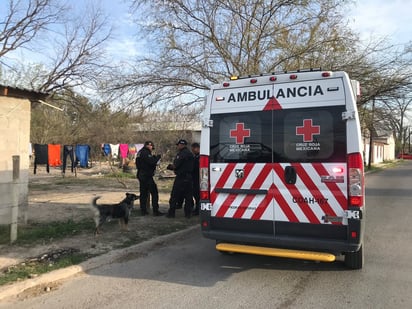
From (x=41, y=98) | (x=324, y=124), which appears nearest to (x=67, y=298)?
(x=324, y=124)

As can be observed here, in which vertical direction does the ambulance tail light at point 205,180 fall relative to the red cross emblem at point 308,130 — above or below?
below

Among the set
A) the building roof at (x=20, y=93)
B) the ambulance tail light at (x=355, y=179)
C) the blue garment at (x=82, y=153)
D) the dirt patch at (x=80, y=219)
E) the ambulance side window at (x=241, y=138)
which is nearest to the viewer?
the ambulance tail light at (x=355, y=179)

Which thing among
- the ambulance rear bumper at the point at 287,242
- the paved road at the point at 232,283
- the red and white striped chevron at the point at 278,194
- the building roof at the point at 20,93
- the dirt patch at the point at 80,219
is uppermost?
the building roof at the point at 20,93

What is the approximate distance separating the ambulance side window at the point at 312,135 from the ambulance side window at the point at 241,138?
185mm

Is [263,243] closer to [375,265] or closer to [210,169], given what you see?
[210,169]

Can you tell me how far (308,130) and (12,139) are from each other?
6206mm

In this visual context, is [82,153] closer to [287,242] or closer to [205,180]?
[205,180]

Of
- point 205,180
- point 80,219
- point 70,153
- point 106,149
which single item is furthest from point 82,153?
point 205,180

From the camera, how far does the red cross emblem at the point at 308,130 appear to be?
16.6ft

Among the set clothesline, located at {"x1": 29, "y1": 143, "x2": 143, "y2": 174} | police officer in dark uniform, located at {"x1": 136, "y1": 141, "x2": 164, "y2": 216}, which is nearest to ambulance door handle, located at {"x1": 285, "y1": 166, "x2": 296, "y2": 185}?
police officer in dark uniform, located at {"x1": 136, "y1": 141, "x2": 164, "y2": 216}

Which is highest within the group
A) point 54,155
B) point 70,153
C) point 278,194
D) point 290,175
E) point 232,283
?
point 70,153

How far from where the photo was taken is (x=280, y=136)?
17.3 feet

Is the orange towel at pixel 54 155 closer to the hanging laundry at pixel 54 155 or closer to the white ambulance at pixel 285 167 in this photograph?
the hanging laundry at pixel 54 155

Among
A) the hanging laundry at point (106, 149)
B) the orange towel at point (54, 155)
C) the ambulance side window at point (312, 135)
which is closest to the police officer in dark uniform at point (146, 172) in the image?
the ambulance side window at point (312, 135)
